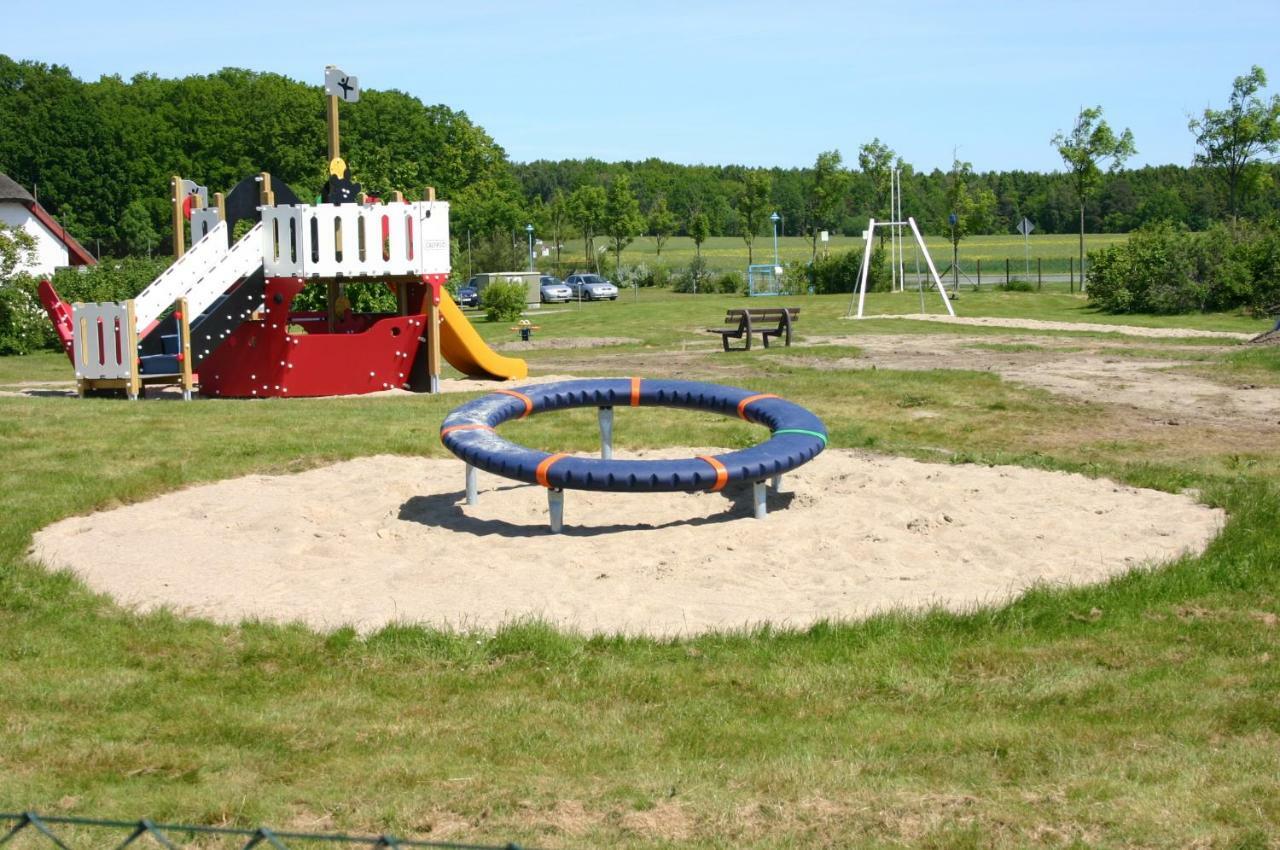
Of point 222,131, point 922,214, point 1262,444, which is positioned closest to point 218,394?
point 1262,444

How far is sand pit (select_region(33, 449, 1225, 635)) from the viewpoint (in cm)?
730

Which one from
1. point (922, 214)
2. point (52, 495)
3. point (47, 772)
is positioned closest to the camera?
point (47, 772)

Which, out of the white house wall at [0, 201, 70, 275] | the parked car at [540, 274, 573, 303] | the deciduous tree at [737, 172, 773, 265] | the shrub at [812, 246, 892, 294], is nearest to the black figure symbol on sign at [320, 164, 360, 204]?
the shrub at [812, 246, 892, 294]

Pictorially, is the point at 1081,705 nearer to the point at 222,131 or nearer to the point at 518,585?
the point at 518,585

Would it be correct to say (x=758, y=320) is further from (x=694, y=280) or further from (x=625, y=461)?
(x=694, y=280)

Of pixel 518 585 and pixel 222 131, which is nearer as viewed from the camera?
pixel 518 585

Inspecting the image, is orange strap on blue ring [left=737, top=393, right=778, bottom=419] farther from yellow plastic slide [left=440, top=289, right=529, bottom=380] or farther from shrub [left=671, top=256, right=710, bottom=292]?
shrub [left=671, top=256, right=710, bottom=292]

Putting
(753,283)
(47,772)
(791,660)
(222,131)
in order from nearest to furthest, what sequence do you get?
(47,772), (791,660), (753,283), (222,131)

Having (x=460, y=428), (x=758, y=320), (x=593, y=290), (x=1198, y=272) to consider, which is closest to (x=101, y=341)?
(x=460, y=428)

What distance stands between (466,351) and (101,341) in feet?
15.5

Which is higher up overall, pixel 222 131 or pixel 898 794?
pixel 222 131

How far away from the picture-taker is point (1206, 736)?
511 cm

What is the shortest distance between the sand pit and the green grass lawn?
0.31 metres

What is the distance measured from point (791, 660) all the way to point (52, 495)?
20.6 feet
